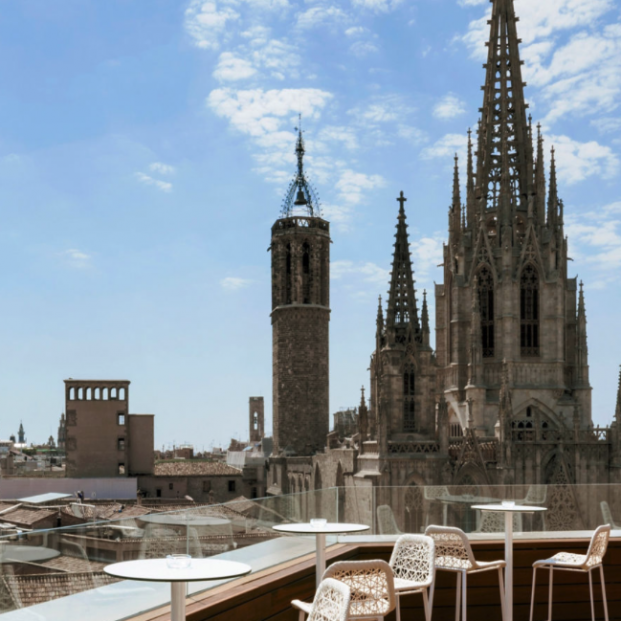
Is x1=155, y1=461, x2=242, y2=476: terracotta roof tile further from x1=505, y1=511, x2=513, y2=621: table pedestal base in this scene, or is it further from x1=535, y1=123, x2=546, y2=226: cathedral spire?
x1=505, y1=511, x2=513, y2=621: table pedestal base

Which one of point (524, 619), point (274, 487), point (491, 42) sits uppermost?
point (491, 42)

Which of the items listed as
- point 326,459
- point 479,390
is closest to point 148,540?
point 479,390

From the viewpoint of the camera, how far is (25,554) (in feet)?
16.6

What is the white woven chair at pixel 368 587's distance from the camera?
17.5 ft

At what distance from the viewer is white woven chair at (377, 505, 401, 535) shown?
30.3 ft

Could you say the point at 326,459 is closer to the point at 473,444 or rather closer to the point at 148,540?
the point at 473,444

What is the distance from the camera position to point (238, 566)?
482cm

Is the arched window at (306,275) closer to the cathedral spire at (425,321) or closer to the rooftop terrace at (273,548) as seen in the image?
the cathedral spire at (425,321)

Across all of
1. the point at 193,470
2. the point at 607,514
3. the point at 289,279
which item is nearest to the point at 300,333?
the point at 289,279

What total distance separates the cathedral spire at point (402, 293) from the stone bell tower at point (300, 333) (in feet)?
54.5

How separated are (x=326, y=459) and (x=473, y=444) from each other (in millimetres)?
11534

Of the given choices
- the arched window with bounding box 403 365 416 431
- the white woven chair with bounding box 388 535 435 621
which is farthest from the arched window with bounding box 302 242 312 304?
the white woven chair with bounding box 388 535 435 621

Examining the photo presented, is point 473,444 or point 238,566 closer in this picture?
point 238,566

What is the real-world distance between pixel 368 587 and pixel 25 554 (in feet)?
6.86
